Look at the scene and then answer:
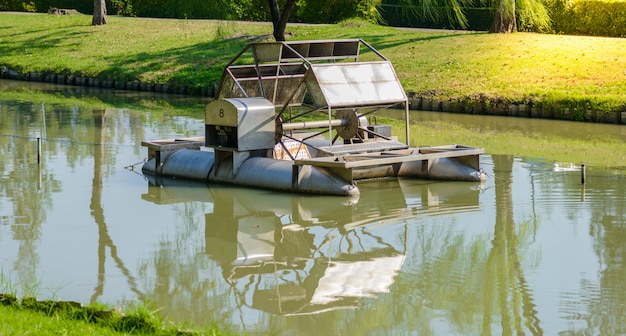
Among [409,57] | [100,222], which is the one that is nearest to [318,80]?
[100,222]

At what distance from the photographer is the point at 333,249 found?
12305 millimetres

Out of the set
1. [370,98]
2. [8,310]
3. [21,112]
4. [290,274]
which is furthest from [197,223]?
[21,112]

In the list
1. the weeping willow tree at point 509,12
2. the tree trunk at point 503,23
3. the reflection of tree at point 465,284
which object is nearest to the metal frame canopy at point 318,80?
the reflection of tree at point 465,284

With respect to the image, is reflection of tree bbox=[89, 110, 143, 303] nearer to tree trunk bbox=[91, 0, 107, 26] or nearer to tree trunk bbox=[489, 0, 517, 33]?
tree trunk bbox=[489, 0, 517, 33]

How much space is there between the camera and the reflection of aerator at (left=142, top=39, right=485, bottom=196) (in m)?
15.7

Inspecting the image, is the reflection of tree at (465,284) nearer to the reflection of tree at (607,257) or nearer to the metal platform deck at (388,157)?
the reflection of tree at (607,257)

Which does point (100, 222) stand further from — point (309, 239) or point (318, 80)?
point (318, 80)

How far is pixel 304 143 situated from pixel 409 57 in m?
15.8

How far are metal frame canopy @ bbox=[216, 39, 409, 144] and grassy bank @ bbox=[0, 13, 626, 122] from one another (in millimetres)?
9150

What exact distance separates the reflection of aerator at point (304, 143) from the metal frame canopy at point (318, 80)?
0.06 feet

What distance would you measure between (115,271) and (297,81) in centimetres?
835

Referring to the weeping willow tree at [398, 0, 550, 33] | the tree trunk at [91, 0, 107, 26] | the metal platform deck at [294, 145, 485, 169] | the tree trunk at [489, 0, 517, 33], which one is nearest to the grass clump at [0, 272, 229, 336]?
the metal platform deck at [294, 145, 485, 169]

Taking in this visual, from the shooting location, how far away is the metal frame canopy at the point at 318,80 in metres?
16.5

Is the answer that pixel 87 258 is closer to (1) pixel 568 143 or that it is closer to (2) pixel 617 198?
(2) pixel 617 198
